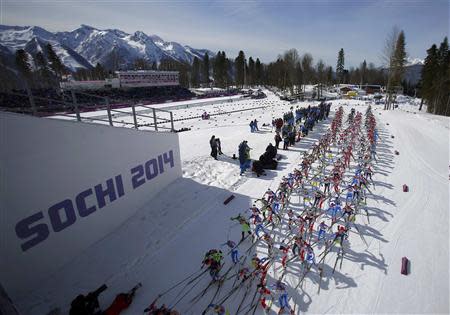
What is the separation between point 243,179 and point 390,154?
1065cm

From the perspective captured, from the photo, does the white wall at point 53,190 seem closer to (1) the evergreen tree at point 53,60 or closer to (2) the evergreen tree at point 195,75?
(1) the evergreen tree at point 53,60

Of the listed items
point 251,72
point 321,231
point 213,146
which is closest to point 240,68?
point 251,72

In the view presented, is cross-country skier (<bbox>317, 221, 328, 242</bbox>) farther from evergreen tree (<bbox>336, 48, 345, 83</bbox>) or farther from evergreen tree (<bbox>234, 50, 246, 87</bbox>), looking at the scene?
evergreen tree (<bbox>336, 48, 345, 83</bbox>)

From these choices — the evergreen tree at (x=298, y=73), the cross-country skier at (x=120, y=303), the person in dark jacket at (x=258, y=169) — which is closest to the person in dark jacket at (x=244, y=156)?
the person in dark jacket at (x=258, y=169)

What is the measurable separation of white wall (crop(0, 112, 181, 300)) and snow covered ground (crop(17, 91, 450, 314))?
0.52 metres

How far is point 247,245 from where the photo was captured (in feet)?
22.4

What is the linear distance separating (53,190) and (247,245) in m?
5.35

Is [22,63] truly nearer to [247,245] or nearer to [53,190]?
[53,190]

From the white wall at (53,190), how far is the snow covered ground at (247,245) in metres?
0.52

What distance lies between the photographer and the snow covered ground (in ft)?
17.1

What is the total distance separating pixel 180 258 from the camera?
6375mm

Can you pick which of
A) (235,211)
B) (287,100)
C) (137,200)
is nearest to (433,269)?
(235,211)

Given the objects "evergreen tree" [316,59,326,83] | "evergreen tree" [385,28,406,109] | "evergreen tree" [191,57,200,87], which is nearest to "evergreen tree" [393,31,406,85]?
"evergreen tree" [385,28,406,109]

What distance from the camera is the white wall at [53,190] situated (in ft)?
15.9
